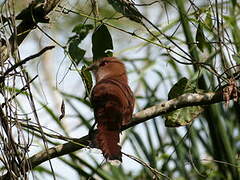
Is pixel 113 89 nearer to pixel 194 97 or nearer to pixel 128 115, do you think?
pixel 128 115

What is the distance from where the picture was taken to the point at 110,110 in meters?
2.93

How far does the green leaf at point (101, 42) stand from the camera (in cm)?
247

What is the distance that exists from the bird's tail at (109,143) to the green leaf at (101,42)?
16.2 inches

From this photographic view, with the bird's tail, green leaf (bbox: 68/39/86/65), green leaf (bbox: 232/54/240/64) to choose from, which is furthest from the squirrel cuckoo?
green leaf (bbox: 232/54/240/64)

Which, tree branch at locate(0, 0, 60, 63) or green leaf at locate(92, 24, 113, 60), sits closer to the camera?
tree branch at locate(0, 0, 60, 63)

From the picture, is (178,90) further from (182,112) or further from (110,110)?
(110,110)

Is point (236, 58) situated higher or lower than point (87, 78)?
A: lower

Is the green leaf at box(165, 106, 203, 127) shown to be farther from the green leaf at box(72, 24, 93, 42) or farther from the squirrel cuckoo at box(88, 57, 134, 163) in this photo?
the green leaf at box(72, 24, 93, 42)

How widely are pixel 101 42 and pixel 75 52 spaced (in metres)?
0.14

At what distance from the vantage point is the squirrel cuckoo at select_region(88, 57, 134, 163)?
2656mm

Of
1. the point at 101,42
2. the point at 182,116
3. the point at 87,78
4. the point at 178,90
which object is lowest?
the point at 182,116

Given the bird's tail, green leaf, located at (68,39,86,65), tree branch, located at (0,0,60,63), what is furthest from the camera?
the bird's tail

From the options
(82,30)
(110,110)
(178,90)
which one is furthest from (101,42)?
(110,110)

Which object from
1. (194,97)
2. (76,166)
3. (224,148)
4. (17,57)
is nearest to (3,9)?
(17,57)
